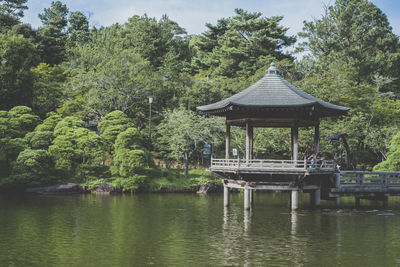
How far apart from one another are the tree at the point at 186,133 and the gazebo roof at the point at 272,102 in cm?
972

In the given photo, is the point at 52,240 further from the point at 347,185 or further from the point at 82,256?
the point at 347,185

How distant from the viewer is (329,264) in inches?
463

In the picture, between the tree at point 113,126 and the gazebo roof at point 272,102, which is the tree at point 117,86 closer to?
the tree at point 113,126

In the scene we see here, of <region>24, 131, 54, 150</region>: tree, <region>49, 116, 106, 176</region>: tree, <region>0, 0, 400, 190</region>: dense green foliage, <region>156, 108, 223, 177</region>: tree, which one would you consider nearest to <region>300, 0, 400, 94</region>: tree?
<region>0, 0, 400, 190</region>: dense green foliage

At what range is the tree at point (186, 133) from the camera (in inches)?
1267

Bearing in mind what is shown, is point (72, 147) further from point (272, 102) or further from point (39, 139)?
point (272, 102)

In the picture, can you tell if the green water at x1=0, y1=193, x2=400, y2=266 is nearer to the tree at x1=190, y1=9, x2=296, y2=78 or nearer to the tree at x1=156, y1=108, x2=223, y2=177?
the tree at x1=156, y1=108, x2=223, y2=177

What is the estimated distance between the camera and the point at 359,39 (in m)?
42.4

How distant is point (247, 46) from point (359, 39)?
11270 millimetres

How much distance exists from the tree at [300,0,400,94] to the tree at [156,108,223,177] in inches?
567

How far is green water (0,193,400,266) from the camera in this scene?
1227 centimetres

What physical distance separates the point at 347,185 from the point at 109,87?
22.8m

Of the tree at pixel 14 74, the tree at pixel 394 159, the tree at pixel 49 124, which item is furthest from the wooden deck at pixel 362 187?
the tree at pixel 14 74

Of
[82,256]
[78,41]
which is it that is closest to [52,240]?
[82,256]
